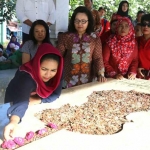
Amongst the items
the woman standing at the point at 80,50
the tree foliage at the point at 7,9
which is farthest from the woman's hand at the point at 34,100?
the tree foliage at the point at 7,9

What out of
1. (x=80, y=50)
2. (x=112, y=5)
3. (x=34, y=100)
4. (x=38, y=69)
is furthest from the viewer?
(x=112, y=5)

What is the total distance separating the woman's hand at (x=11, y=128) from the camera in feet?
4.30

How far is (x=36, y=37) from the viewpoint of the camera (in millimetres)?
2717

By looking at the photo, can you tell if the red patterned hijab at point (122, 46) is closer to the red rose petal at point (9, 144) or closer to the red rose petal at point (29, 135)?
the red rose petal at point (29, 135)

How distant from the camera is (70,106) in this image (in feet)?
6.12

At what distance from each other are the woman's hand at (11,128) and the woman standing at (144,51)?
5.66 ft

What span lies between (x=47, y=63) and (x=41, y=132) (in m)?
0.39

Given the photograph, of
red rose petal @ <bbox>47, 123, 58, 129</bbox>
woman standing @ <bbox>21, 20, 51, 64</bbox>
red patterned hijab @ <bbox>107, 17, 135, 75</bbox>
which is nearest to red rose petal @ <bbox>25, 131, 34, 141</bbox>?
red rose petal @ <bbox>47, 123, 58, 129</bbox>

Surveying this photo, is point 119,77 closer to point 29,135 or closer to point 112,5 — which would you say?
point 29,135

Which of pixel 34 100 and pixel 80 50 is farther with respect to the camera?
pixel 80 50

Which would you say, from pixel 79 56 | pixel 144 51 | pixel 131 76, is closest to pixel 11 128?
pixel 79 56

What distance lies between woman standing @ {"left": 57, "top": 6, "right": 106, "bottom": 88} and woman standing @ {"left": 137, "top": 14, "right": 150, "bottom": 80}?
518mm

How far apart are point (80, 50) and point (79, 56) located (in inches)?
2.1

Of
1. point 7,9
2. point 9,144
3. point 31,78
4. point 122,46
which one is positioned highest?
point 7,9
